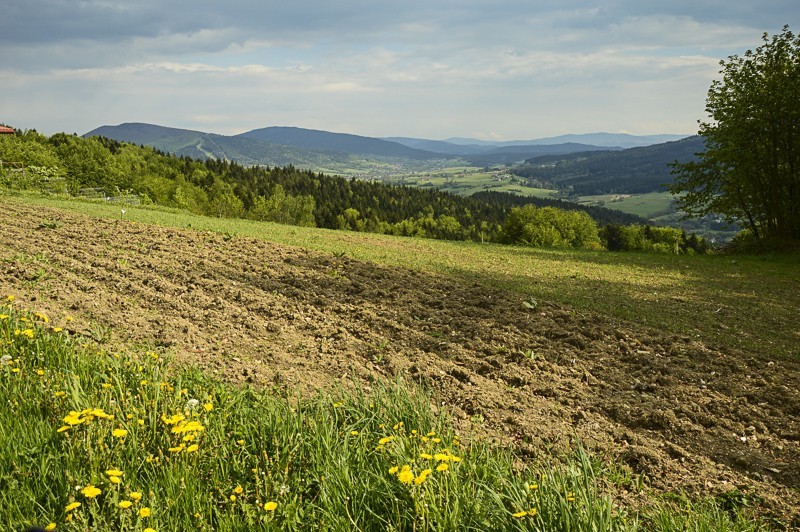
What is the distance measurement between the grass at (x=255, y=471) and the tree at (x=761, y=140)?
2986 centimetres

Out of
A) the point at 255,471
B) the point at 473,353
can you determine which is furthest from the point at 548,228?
the point at 255,471

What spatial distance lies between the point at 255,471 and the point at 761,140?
33186 mm

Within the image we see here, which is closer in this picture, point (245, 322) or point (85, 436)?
point (85, 436)

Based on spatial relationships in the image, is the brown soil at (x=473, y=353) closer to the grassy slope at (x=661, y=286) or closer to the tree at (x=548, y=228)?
the grassy slope at (x=661, y=286)

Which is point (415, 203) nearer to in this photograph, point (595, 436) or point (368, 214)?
point (368, 214)

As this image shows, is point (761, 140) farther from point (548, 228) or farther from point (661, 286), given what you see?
point (548, 228)

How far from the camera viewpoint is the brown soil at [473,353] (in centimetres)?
489

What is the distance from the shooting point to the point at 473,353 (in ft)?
23.3

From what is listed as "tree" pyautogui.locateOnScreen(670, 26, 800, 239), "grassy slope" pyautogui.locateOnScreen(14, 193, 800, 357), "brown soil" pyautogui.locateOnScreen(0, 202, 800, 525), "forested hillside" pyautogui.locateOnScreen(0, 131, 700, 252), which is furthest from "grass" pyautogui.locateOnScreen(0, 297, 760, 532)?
"forested hillside" pyautogui.locateOnScreen(0, 131, 700, 252)

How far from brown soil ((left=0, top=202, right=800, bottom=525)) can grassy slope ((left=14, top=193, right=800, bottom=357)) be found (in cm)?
114

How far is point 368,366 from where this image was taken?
635 centimetres

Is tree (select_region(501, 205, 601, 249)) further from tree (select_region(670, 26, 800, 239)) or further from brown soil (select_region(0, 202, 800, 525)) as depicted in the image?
brown soil (select_region(0, 202, 800, 525))

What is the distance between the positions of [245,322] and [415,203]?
15516 cm

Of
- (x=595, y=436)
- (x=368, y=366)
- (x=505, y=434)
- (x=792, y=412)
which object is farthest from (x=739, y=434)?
(x=368, y=366)
